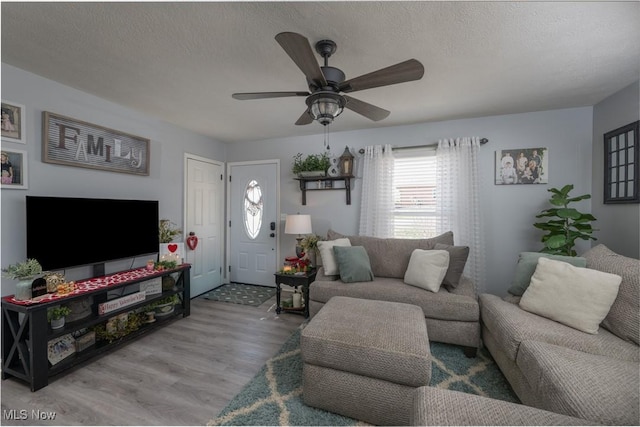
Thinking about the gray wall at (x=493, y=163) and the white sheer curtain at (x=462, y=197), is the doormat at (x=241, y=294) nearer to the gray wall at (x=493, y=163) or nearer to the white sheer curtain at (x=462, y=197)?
the gray wall at (x=493, y=163)

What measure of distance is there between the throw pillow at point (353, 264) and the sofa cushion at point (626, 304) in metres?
1.78

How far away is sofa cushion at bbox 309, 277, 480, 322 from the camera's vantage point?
231 centimetres

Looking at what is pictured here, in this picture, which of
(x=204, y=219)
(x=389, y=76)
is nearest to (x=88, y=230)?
(x=204, y=219)

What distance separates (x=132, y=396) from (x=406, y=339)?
1.90 meters

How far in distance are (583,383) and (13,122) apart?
409cm

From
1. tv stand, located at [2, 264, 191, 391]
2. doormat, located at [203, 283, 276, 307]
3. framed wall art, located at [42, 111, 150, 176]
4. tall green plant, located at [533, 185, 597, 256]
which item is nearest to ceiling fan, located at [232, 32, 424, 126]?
framed wall art, located at [42, 111, 150, 176]

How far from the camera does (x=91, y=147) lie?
2.67 meters

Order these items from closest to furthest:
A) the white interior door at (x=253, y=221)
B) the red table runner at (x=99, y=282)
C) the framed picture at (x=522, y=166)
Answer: the red table runner at (x=99, y=282)
the framed picture at (x=522, y=166)
the white interior door at (x=253, y=221)

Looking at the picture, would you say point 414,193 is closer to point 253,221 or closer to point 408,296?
point 408,296

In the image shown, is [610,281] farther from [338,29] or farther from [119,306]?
[119,306]

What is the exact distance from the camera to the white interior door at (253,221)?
4.30m

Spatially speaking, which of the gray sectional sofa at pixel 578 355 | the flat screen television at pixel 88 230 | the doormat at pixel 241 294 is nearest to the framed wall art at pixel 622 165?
the gray sectional sofa at pixel 578 355

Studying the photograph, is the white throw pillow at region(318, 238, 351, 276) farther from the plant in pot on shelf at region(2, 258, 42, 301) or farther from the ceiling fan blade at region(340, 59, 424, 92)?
the plant in pot on shelf at region(2, 258, 42, 301)

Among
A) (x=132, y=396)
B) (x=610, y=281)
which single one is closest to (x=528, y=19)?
(x=610, y=281)
